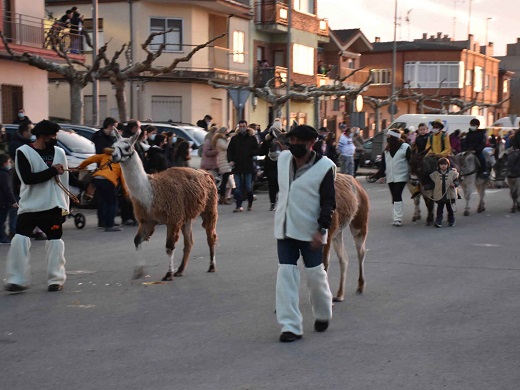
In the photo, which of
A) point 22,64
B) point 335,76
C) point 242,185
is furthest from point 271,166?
point 335,76

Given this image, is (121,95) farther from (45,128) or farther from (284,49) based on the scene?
(284,49)

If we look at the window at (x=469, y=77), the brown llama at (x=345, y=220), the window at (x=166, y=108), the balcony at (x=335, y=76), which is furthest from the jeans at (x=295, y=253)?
the window at (x=469, y=77)

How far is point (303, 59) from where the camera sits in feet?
180

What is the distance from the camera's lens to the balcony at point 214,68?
1681 inches

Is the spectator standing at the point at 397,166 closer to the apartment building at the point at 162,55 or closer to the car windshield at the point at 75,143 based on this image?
the car windshield at the point at 75,143

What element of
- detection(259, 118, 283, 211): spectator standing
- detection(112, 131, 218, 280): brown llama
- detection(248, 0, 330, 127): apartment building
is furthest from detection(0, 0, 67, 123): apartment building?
detection(112, 131, 218, 280): brown llama

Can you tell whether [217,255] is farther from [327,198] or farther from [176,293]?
[327,198]

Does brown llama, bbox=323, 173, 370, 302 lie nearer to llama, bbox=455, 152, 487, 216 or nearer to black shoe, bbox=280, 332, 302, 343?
black shoe, bbox=280, 332, 302, 343

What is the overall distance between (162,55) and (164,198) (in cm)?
3205

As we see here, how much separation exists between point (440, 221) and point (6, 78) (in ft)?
61.6

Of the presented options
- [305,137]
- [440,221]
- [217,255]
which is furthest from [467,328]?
[440,221]

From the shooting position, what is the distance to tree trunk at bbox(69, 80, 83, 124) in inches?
1101

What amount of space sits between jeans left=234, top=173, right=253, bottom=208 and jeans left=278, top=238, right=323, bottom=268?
12544mm

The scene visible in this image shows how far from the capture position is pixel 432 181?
17781 millimetres
